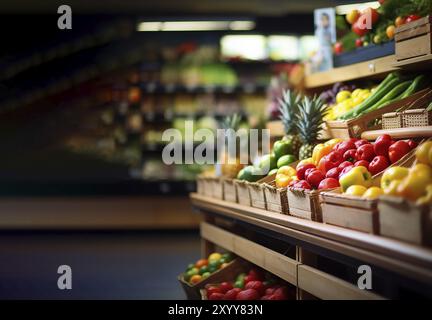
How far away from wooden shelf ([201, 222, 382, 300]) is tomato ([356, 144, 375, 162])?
0.57m

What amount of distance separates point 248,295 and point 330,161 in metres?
0.86

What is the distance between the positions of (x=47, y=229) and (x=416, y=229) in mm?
7415

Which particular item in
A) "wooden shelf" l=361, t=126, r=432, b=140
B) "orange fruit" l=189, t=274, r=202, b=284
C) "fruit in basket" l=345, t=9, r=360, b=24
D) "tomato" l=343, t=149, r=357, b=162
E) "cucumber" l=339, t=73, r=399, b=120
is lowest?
"orange fruit" l=189, t=274, r=202, b=284

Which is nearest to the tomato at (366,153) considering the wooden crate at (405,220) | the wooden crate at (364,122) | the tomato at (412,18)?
the wooden crate at (364,122)

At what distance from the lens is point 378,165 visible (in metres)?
2.73

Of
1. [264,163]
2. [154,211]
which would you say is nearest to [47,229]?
[154,211]

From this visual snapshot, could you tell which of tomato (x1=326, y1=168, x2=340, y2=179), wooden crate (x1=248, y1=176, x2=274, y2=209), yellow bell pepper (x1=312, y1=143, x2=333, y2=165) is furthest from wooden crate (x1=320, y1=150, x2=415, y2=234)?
wooden crate (x1=248, y1=176, x2=274, y2=209)

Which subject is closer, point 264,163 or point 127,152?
point 264,163

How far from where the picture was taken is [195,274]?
4.23 meters

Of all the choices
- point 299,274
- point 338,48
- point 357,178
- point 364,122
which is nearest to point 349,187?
point 357,178

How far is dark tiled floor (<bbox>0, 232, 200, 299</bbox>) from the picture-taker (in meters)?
4.87

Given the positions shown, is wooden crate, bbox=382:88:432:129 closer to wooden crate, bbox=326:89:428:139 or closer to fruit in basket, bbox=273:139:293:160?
wooden crate, bbox=326:89:428:139
